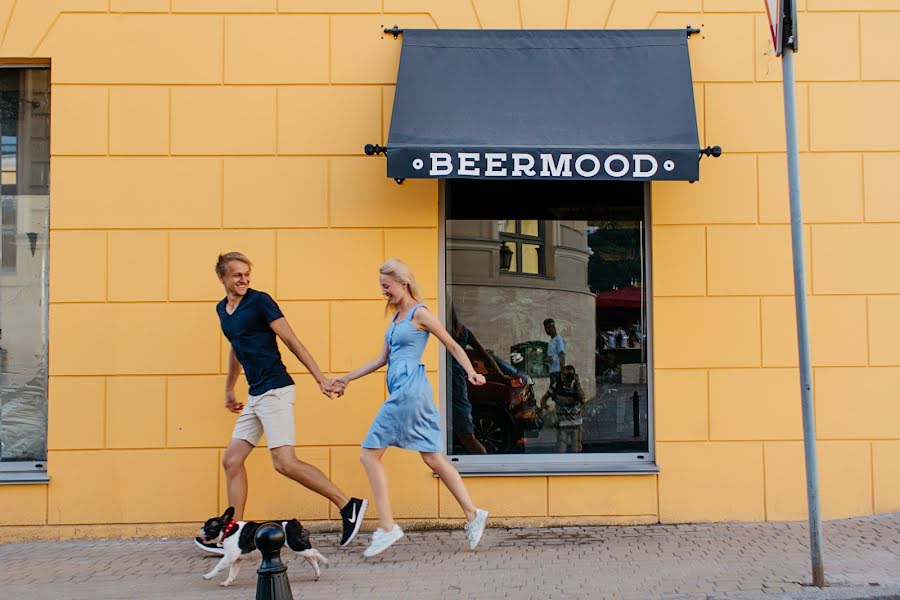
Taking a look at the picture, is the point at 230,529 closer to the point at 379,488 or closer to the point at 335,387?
the point at 379,488

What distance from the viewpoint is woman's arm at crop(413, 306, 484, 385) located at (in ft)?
18.3

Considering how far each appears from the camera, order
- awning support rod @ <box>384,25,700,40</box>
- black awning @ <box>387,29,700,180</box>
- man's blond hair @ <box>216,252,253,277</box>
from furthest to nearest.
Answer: awning support rod @ <box>384,25,700,40</box> < black awning @ <box>387,29,700,180</box> < man's blond hair @ <box>216,252,253,277</box>

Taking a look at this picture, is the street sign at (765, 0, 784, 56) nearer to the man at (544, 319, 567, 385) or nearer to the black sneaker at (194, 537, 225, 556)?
the man at (544, 319, 567, 385)

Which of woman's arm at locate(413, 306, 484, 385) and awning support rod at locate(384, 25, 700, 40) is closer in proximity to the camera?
woman's arm at locate(413, 306, 484, 385)

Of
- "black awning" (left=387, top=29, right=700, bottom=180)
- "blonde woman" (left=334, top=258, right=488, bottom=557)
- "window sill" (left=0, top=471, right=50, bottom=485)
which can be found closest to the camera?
"blonde woman" (left=334, top=258, right=488, bottom=557)


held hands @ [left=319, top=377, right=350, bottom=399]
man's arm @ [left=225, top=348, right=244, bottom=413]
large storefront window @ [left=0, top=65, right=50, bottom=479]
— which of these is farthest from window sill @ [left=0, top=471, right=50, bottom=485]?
held hands @ [left=319, top=377, right=350, bottom=399]

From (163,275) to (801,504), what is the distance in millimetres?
4922

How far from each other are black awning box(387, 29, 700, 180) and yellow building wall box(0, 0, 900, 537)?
25 cm

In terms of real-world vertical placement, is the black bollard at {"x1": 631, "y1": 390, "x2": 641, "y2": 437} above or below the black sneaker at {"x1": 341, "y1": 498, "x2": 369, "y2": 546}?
above

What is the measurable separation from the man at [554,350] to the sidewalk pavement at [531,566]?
A: 3.94ft

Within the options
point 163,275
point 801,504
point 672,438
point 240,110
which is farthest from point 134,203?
point 801,504

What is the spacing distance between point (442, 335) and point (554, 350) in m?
1.64

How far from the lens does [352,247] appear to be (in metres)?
6.67

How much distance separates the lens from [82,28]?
6684 millimetres
